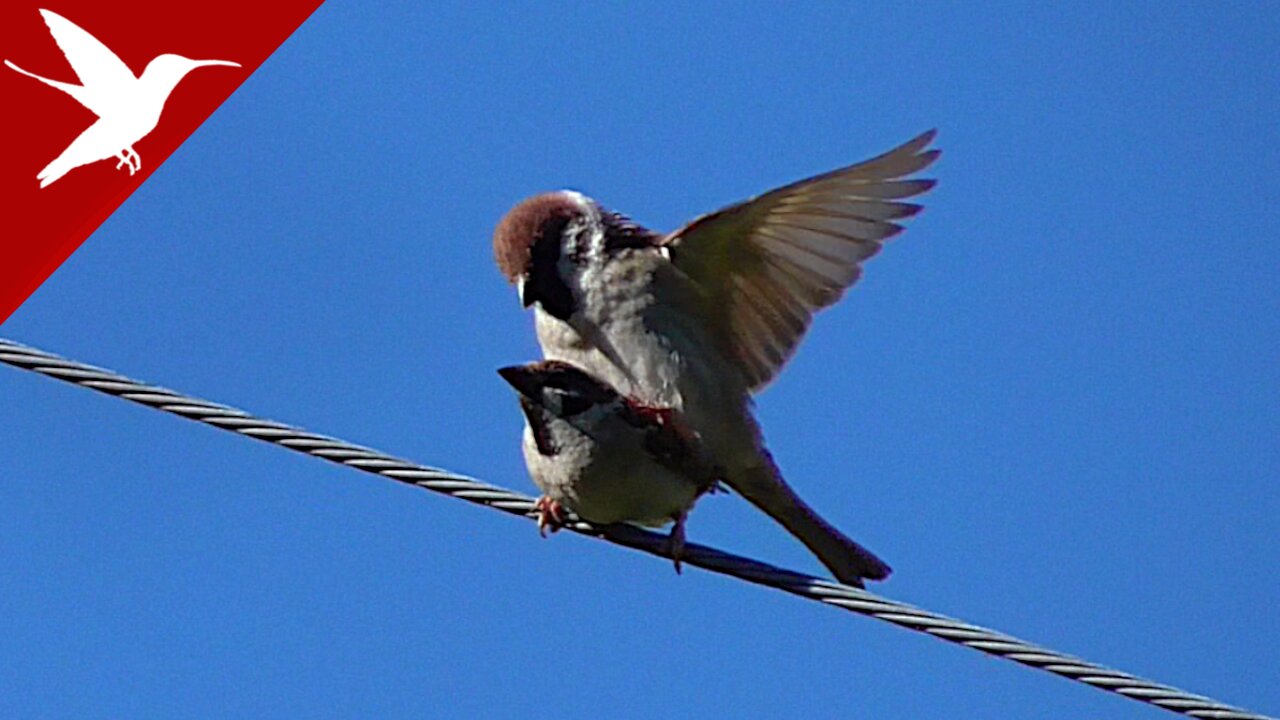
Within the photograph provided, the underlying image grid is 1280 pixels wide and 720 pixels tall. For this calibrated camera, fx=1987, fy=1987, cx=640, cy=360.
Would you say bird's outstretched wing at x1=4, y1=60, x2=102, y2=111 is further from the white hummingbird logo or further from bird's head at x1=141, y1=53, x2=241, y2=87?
bird's head at x1=141, y1=53, x2=241, y2=87

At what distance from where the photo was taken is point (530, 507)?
4684 mm

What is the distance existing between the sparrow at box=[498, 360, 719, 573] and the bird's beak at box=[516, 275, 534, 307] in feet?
2.25

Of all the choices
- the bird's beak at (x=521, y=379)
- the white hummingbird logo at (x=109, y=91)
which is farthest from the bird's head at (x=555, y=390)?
the white hummingbird logo at (x=109, y=91)

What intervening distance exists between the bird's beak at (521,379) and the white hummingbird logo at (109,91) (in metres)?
1.87

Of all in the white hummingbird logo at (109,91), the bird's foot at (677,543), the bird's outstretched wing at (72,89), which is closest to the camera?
the bird's foot at (677,543)

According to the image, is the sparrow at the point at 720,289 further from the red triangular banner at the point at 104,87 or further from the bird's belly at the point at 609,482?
the red triangular banner at the point at 104,87

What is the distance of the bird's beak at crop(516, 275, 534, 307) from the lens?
5699 mm

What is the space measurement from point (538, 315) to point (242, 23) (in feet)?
5.60

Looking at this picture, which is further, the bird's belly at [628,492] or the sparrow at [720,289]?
the sparrow at [720,289]

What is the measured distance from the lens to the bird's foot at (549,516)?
500cm

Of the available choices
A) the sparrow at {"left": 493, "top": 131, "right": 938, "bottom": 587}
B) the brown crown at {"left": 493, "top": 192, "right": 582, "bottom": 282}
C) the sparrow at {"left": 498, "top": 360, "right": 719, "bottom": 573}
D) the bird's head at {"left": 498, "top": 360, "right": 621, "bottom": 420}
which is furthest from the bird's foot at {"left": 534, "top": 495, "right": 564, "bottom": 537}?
the brown crown at {"left": 493, "top": 192, "right": 582, "bottom": 282}

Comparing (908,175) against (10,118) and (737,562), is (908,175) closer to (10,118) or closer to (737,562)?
(737,562)

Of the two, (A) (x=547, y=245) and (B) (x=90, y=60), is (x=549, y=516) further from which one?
(B) (x=90, y=60)

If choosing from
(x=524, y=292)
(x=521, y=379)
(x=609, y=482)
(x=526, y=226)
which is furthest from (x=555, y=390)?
(x=526, y=226)
